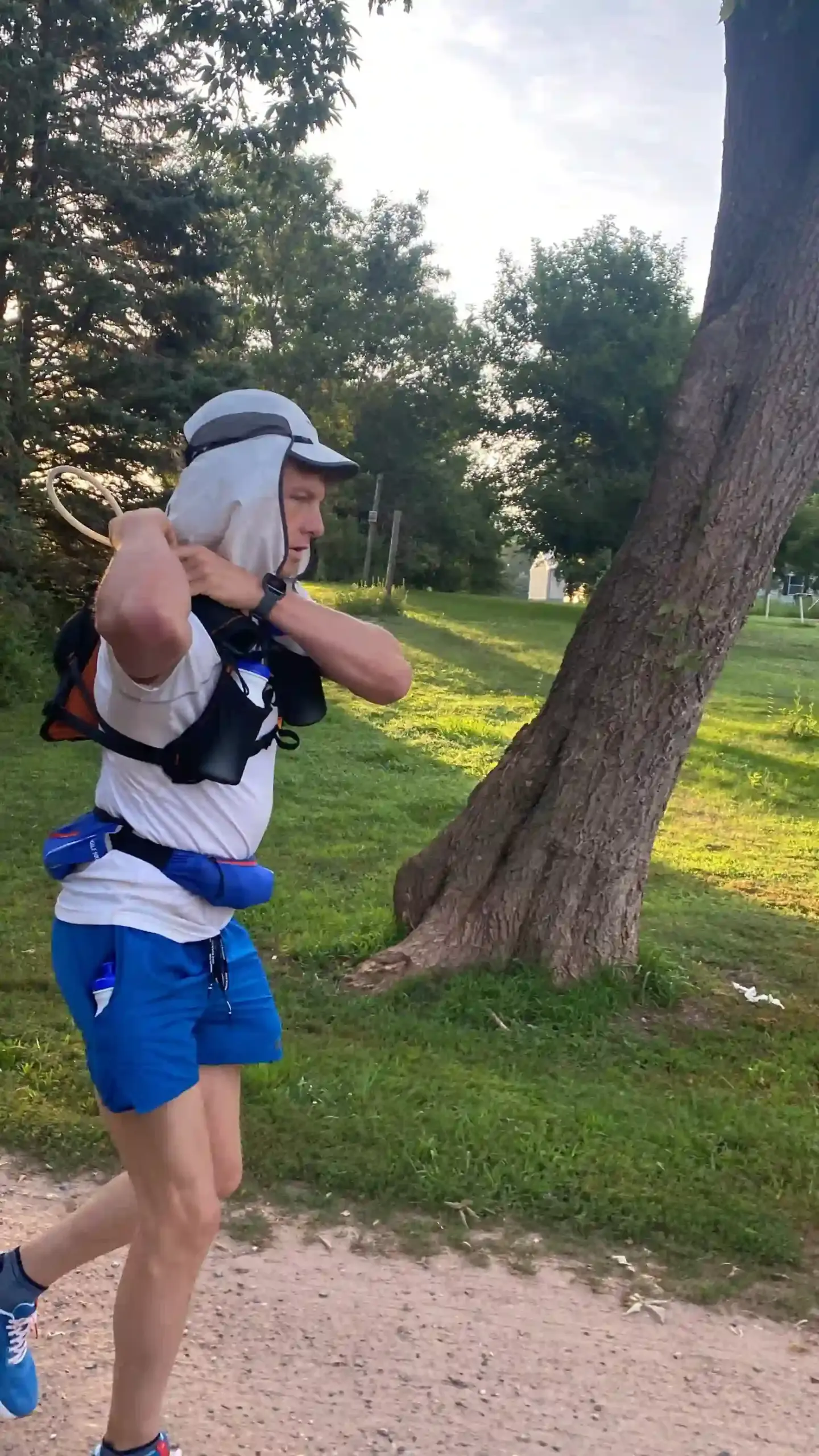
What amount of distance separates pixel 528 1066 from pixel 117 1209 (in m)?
2.34

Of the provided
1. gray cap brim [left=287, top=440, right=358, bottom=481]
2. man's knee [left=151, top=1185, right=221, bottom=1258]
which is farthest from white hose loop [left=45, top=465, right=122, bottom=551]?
man's knee [left=151, top=1185, right=221, bottom=1258]

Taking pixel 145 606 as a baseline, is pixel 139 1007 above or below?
below

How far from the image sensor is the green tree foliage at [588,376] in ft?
98.9

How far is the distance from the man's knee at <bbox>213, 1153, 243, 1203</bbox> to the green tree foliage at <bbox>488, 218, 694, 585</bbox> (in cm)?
2839

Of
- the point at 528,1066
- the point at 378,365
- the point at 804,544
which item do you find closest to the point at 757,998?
the point at 528,1066

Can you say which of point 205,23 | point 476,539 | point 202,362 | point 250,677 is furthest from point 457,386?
point 250,677

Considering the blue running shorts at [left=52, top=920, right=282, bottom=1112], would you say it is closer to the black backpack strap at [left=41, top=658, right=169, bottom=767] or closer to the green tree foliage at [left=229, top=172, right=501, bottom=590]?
the black backpack strap at [left=41, top=658, right=169, bottom=767]

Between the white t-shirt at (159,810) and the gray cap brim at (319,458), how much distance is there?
373mm

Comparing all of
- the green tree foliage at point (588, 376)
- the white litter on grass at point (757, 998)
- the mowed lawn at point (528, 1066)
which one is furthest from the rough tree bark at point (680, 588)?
the green tree foliage at point (588, 376)

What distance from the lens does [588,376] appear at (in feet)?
100.0

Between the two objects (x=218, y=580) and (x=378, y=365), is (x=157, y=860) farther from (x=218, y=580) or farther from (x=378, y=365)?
(x=378, y=365)

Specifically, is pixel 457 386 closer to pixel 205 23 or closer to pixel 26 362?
pixel 26 362

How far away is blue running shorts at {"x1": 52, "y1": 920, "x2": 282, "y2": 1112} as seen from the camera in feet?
6.71

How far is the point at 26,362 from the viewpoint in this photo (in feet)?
46.8
